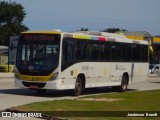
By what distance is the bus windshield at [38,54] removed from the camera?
803 inches

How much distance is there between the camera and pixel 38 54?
20688 mm

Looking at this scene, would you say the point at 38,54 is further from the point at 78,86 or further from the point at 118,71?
the point at 118,71

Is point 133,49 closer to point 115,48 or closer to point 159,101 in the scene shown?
point 115,48

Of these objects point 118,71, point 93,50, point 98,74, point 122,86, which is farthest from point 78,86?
point 122,86

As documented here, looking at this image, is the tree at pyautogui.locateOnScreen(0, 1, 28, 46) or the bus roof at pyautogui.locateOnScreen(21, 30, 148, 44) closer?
the bus roof at pyautogui.locateOnScreen(21, 30, 148, 44)

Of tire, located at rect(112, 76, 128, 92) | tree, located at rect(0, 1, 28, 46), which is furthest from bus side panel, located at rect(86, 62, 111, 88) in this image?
tree, located at rect(0, 1, 28, 46)

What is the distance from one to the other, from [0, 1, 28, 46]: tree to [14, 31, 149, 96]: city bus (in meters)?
65.5

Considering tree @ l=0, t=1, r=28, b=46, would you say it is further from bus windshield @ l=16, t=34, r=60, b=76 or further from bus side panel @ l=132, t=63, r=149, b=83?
bus windshield @ l=16, t=34, r=60, b=76

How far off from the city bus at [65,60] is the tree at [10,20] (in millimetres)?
65537

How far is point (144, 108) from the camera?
15.4m

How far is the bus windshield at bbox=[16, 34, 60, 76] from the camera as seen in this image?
2039 centimetres

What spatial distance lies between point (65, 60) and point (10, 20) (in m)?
74.1

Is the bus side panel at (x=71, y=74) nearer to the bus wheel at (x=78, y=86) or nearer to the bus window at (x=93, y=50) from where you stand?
the bus wheel at (x=78, y=86)

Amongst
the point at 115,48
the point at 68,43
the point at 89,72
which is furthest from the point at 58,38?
the point at 115,48
